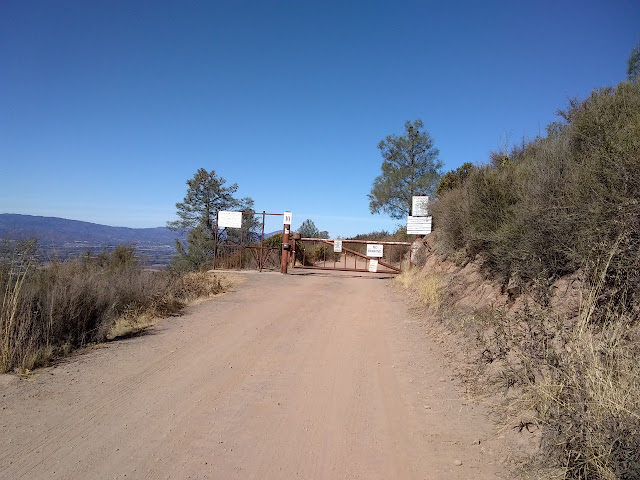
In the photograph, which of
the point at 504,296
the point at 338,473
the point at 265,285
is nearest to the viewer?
the point at 338,473

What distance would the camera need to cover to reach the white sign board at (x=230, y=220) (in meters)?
23.3

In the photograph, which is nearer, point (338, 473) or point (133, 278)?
point (338, 473)

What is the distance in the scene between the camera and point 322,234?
43562 millimetres

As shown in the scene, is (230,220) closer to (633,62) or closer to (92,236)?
(92,236)

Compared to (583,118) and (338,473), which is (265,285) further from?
(338,473)

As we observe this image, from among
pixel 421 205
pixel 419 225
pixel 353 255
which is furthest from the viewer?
pixel 353 255

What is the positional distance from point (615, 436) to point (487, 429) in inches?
64.2

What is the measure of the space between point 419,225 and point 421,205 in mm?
957

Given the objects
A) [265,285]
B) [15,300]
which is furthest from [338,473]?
[265,285]

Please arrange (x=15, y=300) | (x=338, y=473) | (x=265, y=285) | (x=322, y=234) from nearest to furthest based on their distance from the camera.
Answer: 1. (x=338, y=473)
2. (x=15, y=300)
3. (x=265, y=285)
4. (x=322, y=234)

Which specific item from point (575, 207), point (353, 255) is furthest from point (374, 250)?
point (575, 207)

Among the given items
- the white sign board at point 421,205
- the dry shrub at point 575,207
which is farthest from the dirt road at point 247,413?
the white sign board at point 421,205

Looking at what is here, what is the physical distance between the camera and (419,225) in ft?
69.7

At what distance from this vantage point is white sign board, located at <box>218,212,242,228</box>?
23297mm
